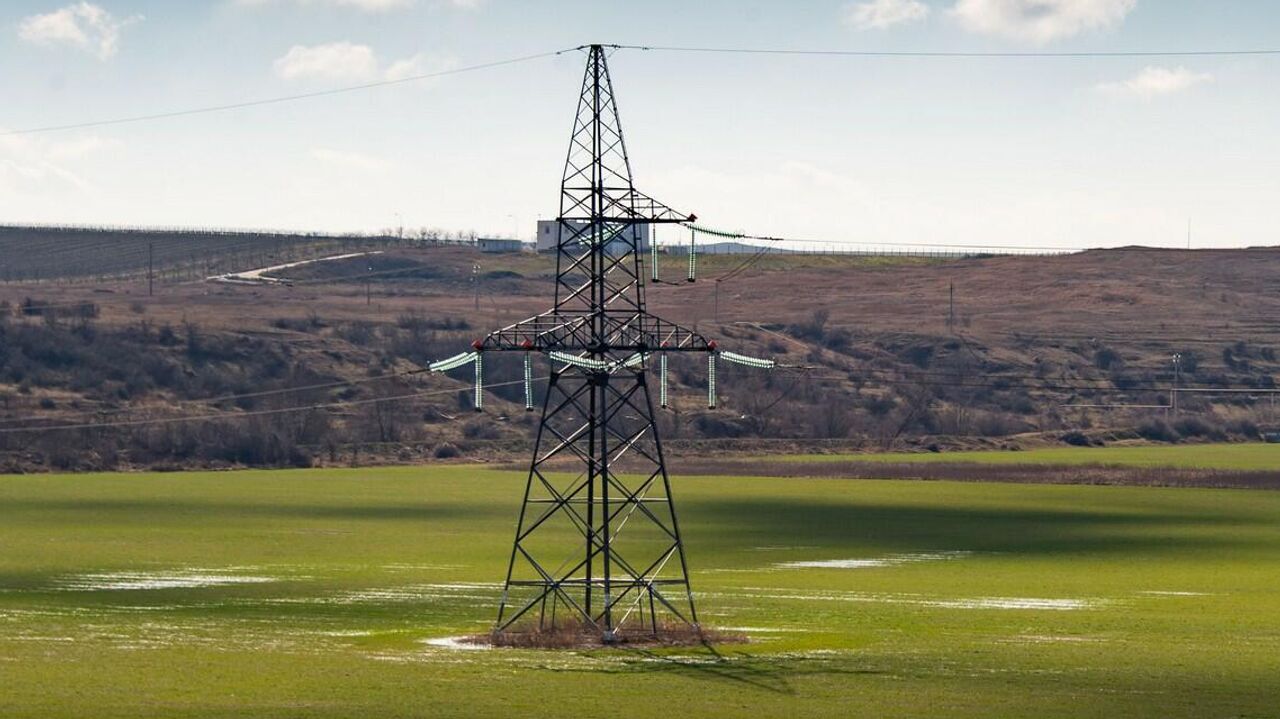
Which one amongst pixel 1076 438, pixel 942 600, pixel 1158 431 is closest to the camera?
pixel 942 600

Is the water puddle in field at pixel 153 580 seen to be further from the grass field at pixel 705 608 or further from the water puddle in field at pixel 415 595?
the water puddle in field at pixel 415 595

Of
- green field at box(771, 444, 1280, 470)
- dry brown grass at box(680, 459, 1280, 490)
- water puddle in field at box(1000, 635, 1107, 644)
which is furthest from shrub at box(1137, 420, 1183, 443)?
water puddle in field at box(1000, 635, 1107, 644)

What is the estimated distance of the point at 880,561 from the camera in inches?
3329

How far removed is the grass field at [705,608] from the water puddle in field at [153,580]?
0.72ft

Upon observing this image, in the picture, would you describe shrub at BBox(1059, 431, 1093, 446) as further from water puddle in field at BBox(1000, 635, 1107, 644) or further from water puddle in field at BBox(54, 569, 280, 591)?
water puddle in field at BBox(1000, 635, 1107, 644)

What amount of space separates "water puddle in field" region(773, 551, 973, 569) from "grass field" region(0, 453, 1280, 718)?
0.25 meters

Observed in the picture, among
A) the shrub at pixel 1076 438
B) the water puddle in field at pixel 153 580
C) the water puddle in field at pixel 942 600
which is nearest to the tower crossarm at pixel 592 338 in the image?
the water puddle in field at pixel 942 600

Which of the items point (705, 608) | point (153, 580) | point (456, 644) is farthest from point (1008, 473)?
point (456, 644)

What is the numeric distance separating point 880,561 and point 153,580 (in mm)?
29486

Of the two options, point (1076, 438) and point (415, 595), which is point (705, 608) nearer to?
point (415, 595)

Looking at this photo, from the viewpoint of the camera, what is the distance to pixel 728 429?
7269 inches

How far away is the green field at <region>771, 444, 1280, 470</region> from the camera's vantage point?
15700 cm

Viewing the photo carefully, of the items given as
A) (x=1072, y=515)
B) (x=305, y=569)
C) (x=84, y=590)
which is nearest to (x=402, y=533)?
(x=305, y=569)

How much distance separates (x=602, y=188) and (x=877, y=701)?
1672cm
